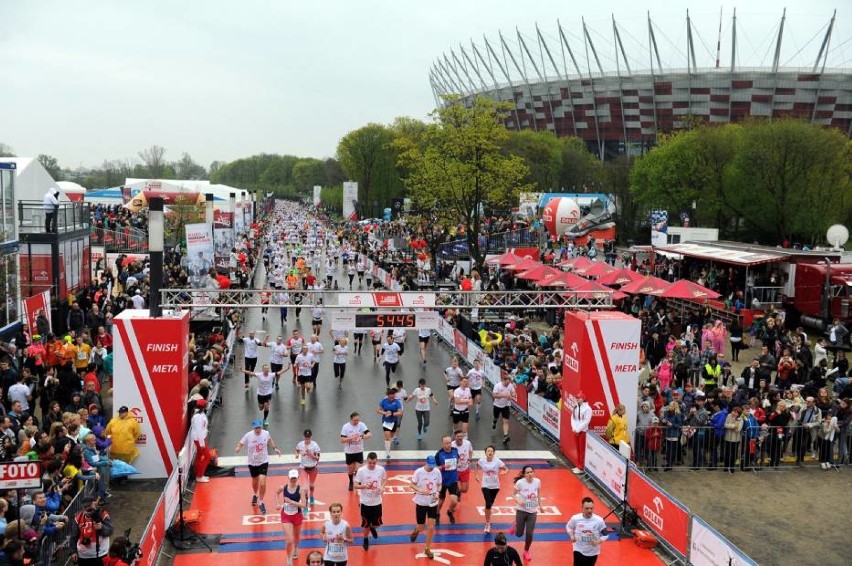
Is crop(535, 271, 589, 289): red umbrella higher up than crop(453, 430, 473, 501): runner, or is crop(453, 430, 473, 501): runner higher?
crop(535, 271, 589, 289): red umbrella

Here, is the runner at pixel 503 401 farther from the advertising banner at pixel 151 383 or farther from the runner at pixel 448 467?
the advertising banner at pixel 151 383

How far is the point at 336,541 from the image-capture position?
9.92m

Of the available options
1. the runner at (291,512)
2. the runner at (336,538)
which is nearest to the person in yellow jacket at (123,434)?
the runner at (291,512)

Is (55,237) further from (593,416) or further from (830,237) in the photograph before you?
(830,237)

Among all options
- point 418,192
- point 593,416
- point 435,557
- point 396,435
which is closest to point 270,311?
point 418,192

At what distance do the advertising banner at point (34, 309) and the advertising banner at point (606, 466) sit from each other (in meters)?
14.9

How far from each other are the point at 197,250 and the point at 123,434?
15067mm

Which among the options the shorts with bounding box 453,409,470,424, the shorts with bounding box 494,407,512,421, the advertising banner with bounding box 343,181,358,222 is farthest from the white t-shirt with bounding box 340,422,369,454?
the advertising banner with bounding box 343,181,358,222

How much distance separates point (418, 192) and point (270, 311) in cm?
1003

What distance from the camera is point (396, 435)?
56.6ft

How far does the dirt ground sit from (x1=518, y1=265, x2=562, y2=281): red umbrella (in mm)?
15683

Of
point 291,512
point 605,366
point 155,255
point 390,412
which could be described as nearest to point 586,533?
point 291,512

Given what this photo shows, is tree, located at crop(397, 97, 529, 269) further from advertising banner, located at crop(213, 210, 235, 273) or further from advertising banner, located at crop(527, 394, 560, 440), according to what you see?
advertising banner, located at crop(527, 394, 560, 440)

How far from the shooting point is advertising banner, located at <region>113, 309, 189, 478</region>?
48.7 ft
